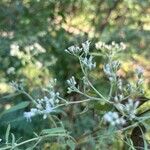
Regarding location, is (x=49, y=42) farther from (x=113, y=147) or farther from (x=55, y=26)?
(x=113, y=147)

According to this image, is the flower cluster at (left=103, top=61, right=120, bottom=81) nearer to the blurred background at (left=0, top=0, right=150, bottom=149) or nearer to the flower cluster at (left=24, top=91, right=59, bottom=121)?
the flower cluster at (left=24, top=91, right=59, bottom=121)

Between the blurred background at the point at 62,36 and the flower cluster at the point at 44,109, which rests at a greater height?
the blurred background at the point at 62,36

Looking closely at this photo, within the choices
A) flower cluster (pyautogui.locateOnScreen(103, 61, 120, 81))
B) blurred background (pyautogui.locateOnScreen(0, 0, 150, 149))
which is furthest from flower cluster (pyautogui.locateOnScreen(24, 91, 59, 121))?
blurred background (pyautogui.locateOnScreen(0, 0, 150, 149))

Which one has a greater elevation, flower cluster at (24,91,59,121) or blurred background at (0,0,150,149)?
blurred background at (0,0,150,149)

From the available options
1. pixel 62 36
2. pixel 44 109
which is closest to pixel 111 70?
pixel 44 109

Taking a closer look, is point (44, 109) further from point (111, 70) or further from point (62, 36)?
point (62, 36)

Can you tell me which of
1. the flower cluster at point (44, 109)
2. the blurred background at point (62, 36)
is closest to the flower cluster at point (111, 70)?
the flower cluster at point (44, 109)

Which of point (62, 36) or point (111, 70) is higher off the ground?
point (62, 36)

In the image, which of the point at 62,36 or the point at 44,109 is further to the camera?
the point at 62,36

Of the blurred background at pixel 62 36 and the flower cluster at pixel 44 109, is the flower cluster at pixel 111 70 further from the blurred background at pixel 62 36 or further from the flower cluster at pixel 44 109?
the blurred background at pixel 62 36
